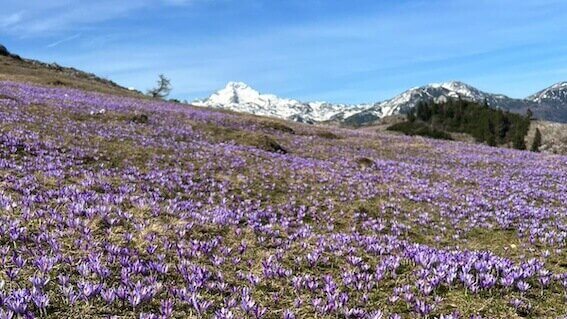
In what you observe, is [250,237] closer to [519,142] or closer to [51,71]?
[51,71]

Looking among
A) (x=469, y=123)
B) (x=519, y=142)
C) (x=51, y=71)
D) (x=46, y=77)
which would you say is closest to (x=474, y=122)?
(x=469, y=123)

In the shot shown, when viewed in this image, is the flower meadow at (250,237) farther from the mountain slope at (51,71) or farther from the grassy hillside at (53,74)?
the mountain slope at (51,71)

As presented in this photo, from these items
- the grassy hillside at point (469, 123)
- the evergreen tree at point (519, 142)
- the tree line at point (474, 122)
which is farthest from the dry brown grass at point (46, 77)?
the evergreen tree at point (519, 142)

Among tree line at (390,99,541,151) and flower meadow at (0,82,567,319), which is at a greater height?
tree line at (390,99,541,151)

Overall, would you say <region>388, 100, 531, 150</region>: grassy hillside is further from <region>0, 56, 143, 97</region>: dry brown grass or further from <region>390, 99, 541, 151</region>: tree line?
<region>0, 56, 143, 97</region>: dry brown grass

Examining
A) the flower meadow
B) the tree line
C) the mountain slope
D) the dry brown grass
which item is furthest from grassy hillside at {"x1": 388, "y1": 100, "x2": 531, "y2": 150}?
the flower meadow

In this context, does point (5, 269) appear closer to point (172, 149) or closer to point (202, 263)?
point (202, 263)

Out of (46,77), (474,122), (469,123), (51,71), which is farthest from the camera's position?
(469,123)

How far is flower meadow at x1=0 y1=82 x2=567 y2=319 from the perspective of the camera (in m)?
5.83

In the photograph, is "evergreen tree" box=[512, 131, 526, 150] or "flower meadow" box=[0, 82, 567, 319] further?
"evergreen tree" box=[512, 131, 526, 150]

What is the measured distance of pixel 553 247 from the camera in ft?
35.3

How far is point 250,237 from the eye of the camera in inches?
354

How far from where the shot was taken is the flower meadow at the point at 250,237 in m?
5.83

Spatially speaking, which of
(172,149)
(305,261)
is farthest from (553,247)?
(172,149)
